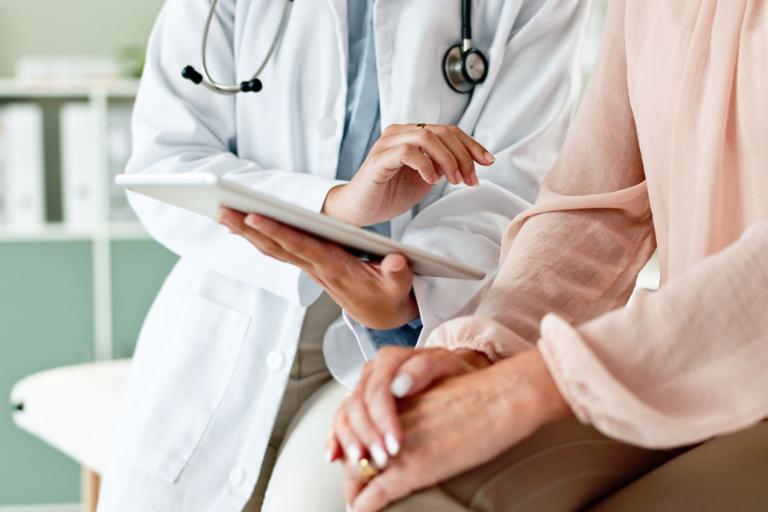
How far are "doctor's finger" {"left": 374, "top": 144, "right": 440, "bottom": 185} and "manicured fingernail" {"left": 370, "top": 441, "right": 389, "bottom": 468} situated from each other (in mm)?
407

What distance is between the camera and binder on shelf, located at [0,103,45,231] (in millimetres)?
3021

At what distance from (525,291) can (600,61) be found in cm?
29

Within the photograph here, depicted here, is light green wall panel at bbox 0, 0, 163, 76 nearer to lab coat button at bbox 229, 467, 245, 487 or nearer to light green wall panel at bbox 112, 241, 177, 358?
light green wall panel at bbox 112, 241, 177, 358

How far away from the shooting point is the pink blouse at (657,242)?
759mm

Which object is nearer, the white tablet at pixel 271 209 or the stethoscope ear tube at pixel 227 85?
the white tablet at pixel 271 209

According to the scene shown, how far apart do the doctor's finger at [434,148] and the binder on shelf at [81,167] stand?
6.93 feet

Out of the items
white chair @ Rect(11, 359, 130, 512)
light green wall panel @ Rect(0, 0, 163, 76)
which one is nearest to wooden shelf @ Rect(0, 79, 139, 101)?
light green wall panel @ Rect(0, 0, 163, 76)

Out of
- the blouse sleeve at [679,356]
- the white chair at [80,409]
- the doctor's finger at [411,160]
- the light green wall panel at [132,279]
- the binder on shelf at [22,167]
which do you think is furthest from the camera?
the light green wall panel at [132,279]

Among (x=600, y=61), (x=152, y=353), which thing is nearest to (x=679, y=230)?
(x=600, y=61)

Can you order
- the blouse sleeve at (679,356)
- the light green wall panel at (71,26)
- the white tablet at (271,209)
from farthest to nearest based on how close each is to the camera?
the light green wall panel at (71,26) < the white tablet at (271,209) < the blouse sleeve at (679,356)

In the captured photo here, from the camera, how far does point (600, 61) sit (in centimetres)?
117

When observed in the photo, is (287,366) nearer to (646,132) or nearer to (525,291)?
(525,291)

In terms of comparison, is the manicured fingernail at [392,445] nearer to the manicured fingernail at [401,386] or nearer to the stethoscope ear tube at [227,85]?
the manicured fingernail at [401,386]

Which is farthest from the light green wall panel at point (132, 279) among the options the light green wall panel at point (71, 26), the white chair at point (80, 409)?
the white chair at point (80, 409)
